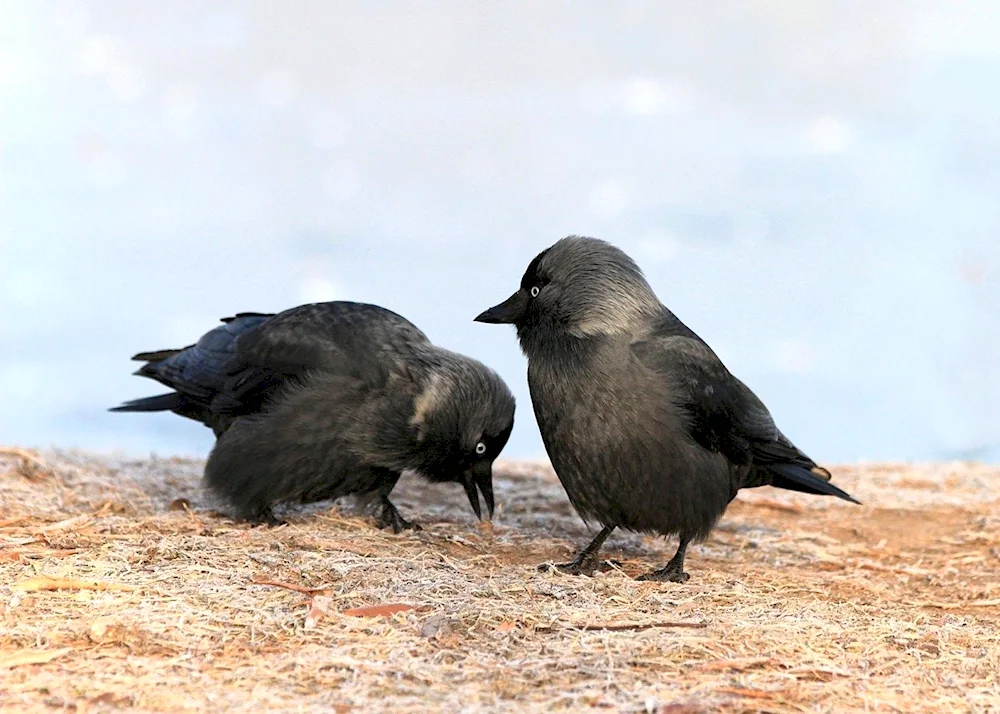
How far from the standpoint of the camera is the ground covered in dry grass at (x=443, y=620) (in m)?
3.60

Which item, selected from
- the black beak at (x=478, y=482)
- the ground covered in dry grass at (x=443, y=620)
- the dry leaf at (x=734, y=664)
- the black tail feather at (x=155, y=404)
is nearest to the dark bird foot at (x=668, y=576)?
the ground covered in dry grass at (x=443, y=620)

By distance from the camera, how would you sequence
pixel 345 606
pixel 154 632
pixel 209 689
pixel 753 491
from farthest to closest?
pixel 753 491, pixel 345 606, pixel 154 632, pixel 209 689

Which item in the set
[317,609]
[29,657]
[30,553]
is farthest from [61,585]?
[317,609]

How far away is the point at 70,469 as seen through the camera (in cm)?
827

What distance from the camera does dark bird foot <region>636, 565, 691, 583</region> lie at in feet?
19.0

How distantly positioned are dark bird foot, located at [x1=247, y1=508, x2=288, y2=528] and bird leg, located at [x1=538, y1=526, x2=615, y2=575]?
1.83 metres

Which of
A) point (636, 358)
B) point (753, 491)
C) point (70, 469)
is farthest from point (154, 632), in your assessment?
point (753, 491)

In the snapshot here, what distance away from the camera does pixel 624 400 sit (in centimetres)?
559

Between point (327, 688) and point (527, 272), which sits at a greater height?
point (527, 272)

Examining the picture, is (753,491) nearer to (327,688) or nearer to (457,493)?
(457,493)

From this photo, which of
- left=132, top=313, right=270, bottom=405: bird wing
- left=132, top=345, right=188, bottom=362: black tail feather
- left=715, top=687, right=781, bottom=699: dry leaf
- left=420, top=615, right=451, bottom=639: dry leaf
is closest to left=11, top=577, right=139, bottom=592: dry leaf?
left=420, top=615, right=451, bottom=639: dry leaf

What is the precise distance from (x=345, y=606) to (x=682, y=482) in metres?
2.11

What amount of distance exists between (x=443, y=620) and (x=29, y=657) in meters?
1.56

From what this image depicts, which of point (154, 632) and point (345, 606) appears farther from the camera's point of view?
point (345, 606)
